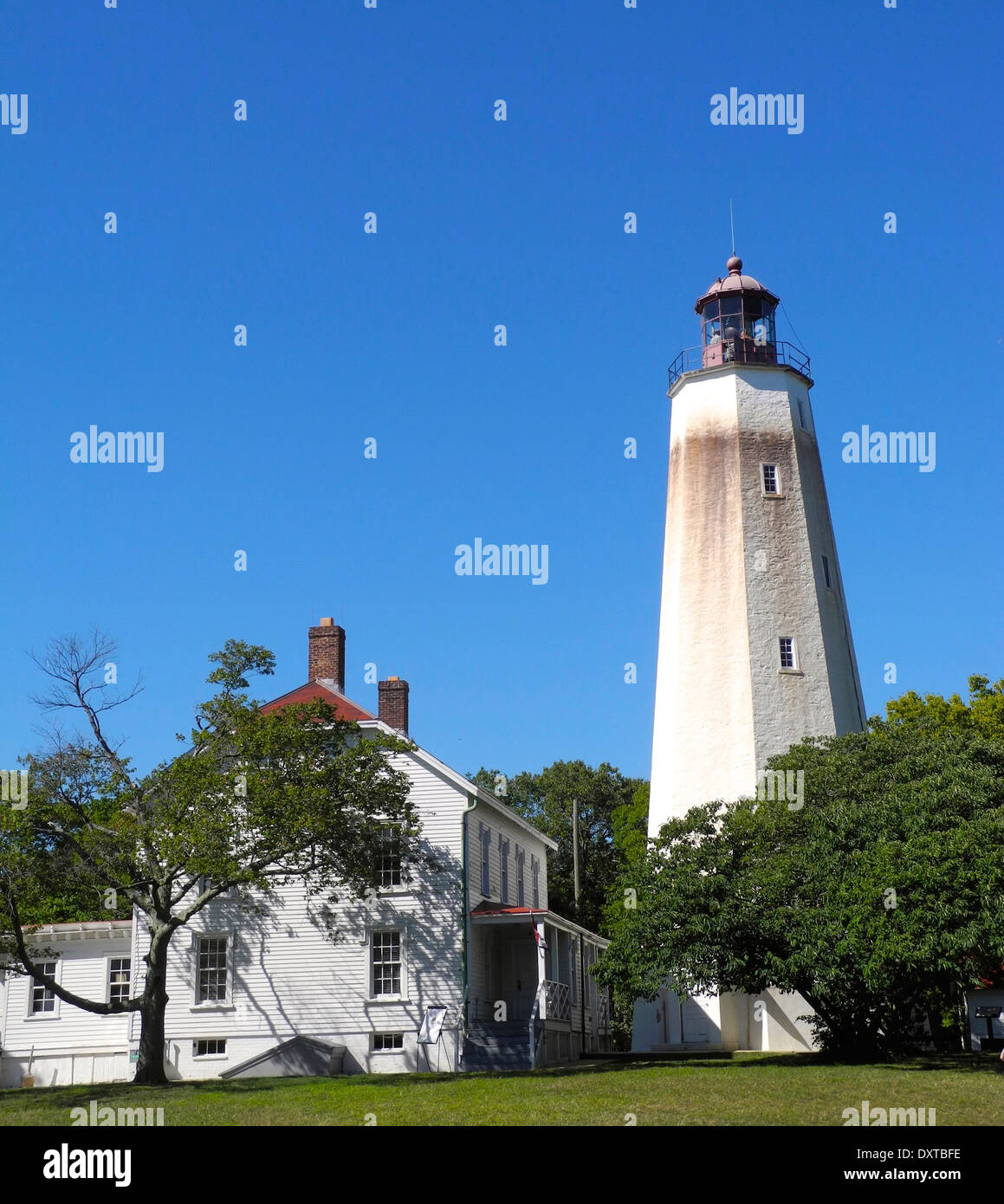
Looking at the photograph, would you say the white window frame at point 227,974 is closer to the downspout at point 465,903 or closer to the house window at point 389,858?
the house window at point 389,858

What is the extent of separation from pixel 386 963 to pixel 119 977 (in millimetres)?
7304

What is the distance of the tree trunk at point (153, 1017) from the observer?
26.1 m

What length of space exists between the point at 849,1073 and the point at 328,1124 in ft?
33.8

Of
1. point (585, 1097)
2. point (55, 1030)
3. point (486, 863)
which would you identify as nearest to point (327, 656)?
point (486, 863)

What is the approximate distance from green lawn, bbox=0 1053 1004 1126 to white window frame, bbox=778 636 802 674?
10.9m

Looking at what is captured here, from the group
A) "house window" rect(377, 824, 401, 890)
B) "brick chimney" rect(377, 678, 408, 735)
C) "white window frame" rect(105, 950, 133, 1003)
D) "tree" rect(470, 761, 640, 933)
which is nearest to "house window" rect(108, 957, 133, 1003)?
"white window frame" rect(105, 950, 133, 1003)

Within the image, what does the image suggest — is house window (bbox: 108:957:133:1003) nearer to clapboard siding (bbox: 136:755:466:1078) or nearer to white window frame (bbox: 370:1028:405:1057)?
clapboard siding (bbox: 136:755:466:1078)

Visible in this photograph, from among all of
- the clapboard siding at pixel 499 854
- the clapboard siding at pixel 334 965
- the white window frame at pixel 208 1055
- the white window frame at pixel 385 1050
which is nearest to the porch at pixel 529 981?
the clapboard siding at pixel 499 854

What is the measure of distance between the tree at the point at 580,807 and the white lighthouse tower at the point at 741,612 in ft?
74.5

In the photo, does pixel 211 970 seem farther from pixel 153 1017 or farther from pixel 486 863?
pixel 486 863

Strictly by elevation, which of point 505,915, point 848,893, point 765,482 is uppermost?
point 765,482

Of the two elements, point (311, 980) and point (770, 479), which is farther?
point (770, 479)

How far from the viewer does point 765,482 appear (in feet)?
119

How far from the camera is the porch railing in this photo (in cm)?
3047
